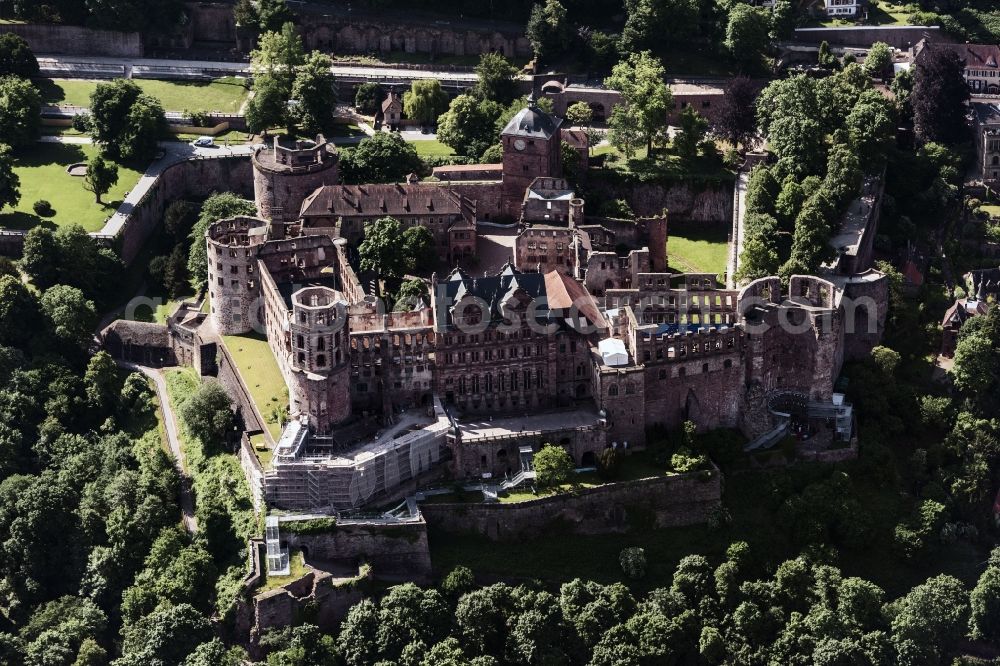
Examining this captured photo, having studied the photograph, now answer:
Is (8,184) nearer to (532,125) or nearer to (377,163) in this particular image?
(377,163)

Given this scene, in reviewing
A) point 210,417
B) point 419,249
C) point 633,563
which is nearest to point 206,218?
point 419,249

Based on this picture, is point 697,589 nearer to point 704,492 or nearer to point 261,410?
point 704,492

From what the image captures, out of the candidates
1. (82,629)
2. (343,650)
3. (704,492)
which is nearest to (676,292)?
(704,492)

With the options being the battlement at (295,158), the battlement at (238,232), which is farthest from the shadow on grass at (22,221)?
the battlement at (238,232)

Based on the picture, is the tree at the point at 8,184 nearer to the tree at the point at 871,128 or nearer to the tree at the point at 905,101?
the tree at the point at 871,128

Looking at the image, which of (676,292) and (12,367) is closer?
(676,292)

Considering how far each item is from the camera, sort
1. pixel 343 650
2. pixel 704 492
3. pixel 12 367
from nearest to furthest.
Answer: pixel 343 650, pixel 704 492, pixel 12 367
